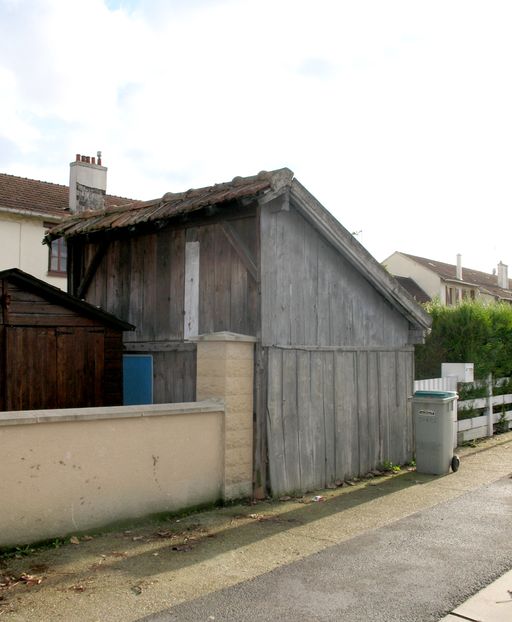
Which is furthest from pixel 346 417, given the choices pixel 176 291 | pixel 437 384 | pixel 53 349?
pixel 53 349

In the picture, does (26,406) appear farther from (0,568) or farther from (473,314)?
(473,314)

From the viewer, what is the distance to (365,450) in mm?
9281

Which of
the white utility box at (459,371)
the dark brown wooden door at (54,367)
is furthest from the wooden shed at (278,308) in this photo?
the white utility box at (459,371)

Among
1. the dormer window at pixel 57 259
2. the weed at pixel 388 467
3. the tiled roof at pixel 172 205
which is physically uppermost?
the dormer window at pixel 57 259

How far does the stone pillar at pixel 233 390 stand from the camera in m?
7.19

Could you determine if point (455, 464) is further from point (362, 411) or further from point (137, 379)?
point (137, 379)

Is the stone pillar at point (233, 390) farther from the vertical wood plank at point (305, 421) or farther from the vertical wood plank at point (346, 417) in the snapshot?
the vertical wood plank at point (346, 417)

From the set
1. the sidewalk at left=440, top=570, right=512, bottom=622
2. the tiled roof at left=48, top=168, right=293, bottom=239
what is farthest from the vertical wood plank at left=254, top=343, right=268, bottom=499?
the sidewalk at left=440, top=570, right=512, bottom=622

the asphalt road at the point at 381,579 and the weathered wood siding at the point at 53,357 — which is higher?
the weathered wood siding at the point at 53,357

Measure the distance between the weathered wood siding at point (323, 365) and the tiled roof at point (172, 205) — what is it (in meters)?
0.56

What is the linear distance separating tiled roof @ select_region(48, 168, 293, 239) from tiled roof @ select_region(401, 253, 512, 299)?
3366 centimetres

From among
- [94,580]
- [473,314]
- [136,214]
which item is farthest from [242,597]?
[473,314]

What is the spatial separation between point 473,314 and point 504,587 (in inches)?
340

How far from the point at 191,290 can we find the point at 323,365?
2085 millimetres
